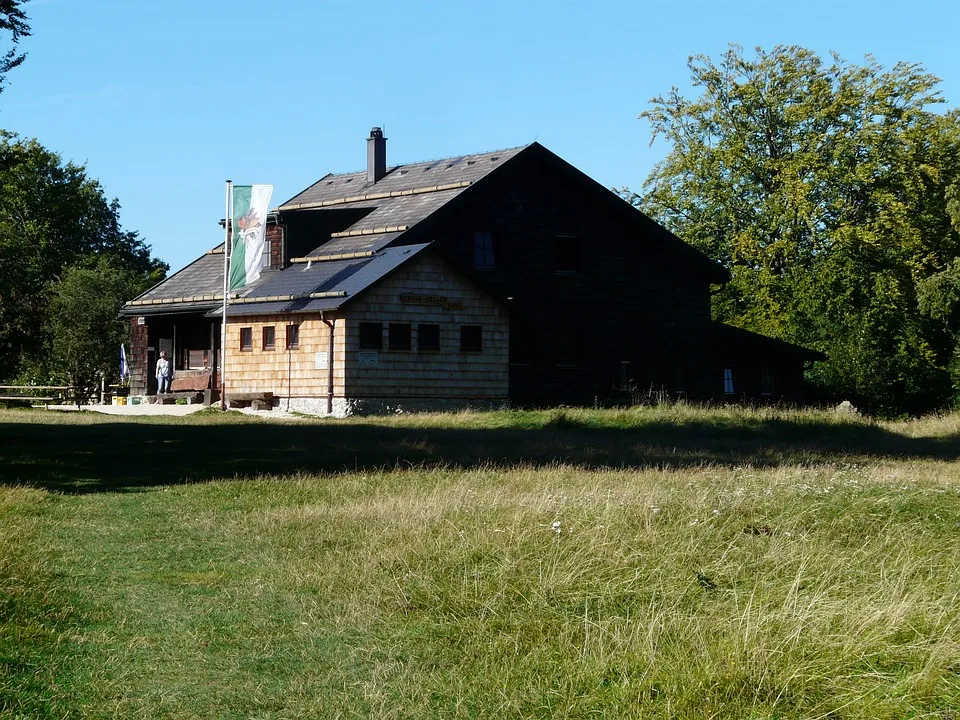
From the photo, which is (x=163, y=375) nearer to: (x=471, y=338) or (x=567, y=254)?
(x=471, y=338)

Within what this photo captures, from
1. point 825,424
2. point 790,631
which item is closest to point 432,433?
point 825,424

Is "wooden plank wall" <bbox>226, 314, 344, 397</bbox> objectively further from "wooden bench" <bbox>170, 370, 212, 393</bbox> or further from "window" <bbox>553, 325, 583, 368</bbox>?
"window" <bbox>553, 325, 583, 368</bbox>

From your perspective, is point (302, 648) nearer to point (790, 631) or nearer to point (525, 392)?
point (790, 631)

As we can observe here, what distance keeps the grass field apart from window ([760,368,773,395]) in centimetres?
3122

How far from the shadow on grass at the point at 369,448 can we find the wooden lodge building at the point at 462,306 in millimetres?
7367

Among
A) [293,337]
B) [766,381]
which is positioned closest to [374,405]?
[293,337]

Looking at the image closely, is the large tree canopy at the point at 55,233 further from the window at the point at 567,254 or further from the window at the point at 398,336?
the window at the point at 567,254

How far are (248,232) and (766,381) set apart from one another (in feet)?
68.8

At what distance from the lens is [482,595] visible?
29.7ft

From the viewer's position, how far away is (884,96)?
190 ft

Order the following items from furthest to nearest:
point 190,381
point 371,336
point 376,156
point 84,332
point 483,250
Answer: point 84,332 < point 376,156 < point 190,381 < point 483,250 < point 371,336

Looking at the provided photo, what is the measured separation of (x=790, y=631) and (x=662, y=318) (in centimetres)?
3786

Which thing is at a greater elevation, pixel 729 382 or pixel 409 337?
pixel 409 337

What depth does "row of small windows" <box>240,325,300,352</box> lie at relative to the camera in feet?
128
